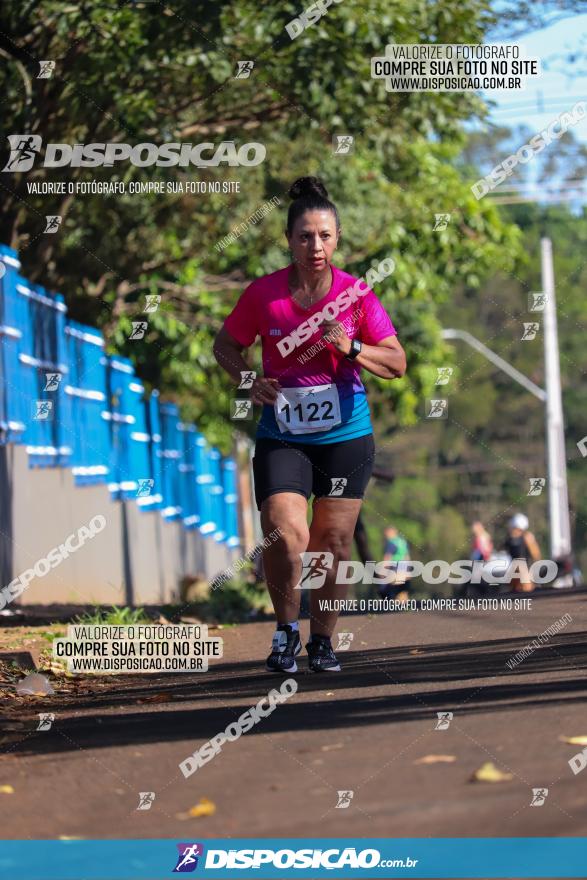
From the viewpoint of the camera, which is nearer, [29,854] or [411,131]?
[29,854]

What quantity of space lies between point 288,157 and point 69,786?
1544cm

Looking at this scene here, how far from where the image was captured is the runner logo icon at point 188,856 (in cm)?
425

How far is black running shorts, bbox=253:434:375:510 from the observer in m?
7.08

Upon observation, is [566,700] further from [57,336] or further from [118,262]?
[118,262]

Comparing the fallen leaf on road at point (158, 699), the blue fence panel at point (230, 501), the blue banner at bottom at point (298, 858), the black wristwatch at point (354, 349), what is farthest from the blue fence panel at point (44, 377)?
the blue fence panel at point (230, 501)

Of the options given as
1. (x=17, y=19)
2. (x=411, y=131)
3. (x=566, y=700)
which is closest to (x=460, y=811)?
(x=566, y=700)

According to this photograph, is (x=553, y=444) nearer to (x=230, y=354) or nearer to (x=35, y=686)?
(x=35, y=686)

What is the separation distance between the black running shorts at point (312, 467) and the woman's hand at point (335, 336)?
1.51 feet

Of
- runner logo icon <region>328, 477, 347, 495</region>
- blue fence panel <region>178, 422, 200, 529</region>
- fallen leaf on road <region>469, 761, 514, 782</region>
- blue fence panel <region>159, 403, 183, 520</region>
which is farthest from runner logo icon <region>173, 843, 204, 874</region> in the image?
blue fence panel <region>178, 422, 200, 529</region>

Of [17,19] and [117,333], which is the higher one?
[17,19]

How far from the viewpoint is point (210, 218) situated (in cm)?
2078

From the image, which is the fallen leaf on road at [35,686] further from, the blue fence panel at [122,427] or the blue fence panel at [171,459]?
the blue fence panel at [171,459]

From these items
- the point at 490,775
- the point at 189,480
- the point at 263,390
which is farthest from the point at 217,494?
the point at 490,775

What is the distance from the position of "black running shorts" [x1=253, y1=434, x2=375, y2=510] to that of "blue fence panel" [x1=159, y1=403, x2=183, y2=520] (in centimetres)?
1622
